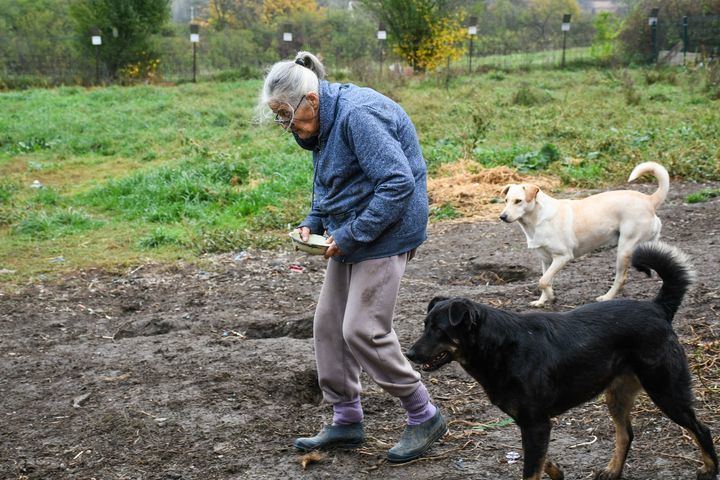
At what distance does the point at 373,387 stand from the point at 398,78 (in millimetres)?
21029

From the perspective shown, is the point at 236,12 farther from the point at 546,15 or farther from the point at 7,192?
the point at 7,192

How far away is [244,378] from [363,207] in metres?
1.97

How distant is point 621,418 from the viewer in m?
3.98

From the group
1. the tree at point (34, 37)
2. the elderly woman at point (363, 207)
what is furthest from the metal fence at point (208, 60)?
the elderly woman at point (363, 207)

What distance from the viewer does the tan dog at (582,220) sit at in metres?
7.11

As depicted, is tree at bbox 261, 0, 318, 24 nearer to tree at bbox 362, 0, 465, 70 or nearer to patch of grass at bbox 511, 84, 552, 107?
tree at bbox 362, 0, 465, 70

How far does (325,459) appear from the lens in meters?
4.42

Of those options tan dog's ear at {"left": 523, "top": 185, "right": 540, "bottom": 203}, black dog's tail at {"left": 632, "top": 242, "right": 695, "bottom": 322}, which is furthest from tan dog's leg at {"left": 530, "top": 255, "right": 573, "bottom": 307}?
black dog's tail at {"left": 632, "top": 242, "right": 695, "bottom": 322}

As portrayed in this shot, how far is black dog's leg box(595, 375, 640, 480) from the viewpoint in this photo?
13.0 feet

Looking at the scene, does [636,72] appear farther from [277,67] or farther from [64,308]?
[277,67]

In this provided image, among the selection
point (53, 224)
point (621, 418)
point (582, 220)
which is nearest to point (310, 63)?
point (621, 418)

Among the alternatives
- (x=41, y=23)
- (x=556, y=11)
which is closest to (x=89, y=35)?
(x=41, y=23)

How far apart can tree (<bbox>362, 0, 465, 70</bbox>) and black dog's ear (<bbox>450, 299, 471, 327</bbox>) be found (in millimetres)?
27092

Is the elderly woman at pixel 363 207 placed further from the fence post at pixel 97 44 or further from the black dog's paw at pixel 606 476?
the fence post at pixel 97 44
